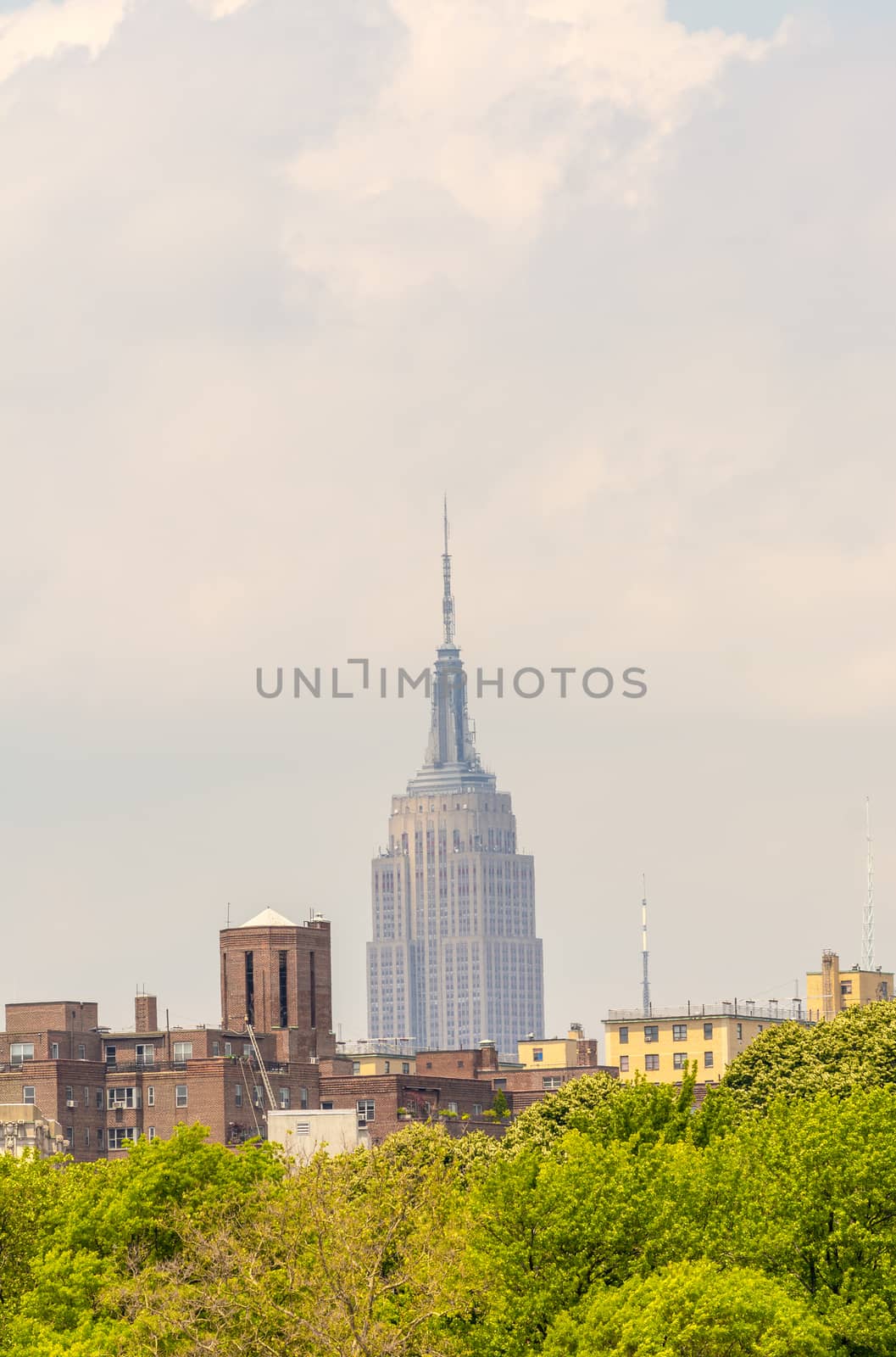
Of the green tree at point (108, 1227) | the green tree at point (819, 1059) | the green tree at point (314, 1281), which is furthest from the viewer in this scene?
the green tree at point (819, 1059)

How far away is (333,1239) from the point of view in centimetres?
8650

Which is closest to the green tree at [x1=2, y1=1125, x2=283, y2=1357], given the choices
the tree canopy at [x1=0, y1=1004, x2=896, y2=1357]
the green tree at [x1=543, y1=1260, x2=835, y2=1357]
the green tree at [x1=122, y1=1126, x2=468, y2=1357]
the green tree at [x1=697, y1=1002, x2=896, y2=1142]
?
the tree canopy at [x1=0, y1=1004, x2=896, y2=1357]

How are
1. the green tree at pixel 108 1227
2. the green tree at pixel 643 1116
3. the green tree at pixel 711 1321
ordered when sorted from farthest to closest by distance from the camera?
the green tree at pixel 643 1116 < the green tree at pixel 108 1227 < the green tree at pixel 711 1321

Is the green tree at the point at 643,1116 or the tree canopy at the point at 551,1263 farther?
the green tree at the point at 643,1116

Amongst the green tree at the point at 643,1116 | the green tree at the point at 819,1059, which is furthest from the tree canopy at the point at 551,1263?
the green tree at the point at 819,1059

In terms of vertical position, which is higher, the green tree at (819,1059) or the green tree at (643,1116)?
the green tree at (819,1059)

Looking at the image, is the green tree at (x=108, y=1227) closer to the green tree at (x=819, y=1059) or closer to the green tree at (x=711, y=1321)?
the green tree at (x=711, y=1321)

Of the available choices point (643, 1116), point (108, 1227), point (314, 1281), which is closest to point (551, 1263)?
point (314, 1281)

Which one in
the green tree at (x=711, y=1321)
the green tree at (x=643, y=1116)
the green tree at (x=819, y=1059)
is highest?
the green tree at (x=819, y=1059)

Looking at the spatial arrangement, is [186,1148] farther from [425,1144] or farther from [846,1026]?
Answer: [846,1026]

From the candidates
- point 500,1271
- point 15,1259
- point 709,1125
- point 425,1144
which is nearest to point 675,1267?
point 500,1271

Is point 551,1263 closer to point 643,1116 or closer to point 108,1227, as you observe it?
point 643,1116

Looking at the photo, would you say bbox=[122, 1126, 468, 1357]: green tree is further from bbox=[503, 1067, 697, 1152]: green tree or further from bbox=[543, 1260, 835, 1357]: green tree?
bbox=[503, 1067, 697, 1152]: green tree

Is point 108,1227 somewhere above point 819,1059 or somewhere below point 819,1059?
below
